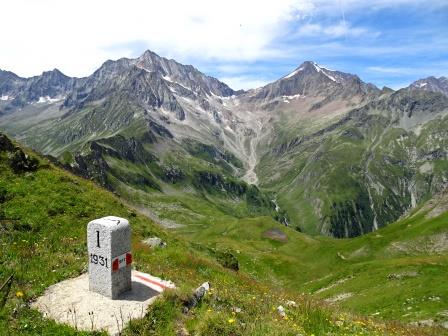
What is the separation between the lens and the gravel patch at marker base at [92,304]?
612 inches

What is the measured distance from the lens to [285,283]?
8925 cm

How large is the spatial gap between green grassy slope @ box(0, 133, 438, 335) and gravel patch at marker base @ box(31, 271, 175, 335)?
514 mm

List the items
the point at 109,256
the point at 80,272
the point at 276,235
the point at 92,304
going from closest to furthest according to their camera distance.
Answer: the point at 92,304 → the point at 109,256 → the point at 80,272 → the point at 276,235

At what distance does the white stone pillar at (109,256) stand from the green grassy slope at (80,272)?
7.19 feet

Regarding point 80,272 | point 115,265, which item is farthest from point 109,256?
point 80,272

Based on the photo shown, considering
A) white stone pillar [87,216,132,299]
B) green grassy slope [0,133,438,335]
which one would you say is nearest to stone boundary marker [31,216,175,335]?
white stone pillar [87,216,132,299]

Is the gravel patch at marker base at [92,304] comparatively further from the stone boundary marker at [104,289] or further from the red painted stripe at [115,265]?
the red painted stripe at [115,265]

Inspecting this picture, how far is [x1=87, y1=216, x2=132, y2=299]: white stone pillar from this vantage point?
17656 millimetres

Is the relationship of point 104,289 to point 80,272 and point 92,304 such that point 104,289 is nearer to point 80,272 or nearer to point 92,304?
point 92,304

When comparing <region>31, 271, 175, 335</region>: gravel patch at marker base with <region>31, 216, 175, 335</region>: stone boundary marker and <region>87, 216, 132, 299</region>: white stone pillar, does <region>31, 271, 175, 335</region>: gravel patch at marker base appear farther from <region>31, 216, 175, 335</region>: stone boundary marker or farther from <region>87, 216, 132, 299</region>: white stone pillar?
<region>87, 216, 132, 299</region>: white stone pillar

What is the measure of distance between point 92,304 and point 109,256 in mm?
1950

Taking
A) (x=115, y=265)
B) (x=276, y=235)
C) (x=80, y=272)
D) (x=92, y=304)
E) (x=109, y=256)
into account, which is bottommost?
(x=276, y=235)

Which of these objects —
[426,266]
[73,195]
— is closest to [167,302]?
[73,195]

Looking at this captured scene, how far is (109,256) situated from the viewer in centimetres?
1767
